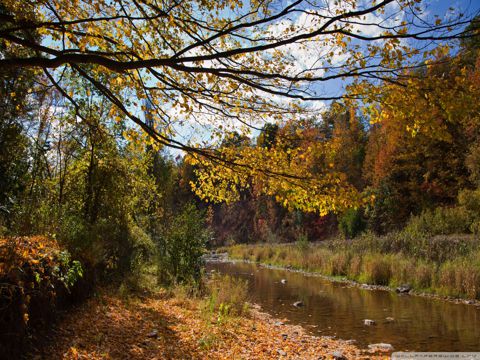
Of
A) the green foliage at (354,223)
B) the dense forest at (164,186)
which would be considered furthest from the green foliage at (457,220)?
the green foliage at (354,223)

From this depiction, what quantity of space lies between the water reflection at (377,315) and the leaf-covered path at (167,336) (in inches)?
42.8

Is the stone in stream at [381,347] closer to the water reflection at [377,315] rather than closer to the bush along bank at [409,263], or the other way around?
the water reflection at [377,315]

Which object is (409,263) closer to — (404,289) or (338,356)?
(404,289)

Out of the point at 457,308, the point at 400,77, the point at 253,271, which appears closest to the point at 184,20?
the point at 400,77

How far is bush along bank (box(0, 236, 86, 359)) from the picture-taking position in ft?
12.5

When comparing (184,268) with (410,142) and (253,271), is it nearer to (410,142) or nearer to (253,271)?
(253,271)

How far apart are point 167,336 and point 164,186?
2120 centimetres

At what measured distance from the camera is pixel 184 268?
1135 centimetres

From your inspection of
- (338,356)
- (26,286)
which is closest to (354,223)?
(338,356)

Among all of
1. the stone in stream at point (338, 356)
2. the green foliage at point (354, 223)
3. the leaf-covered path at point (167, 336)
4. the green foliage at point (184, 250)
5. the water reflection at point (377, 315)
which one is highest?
the green foliage at point (354, 223)

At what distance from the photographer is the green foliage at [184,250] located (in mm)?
11367

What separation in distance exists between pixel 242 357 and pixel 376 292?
889cm

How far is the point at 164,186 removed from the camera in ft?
88.3

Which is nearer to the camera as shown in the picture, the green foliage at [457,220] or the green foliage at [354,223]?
the green foliage at [457,220]
